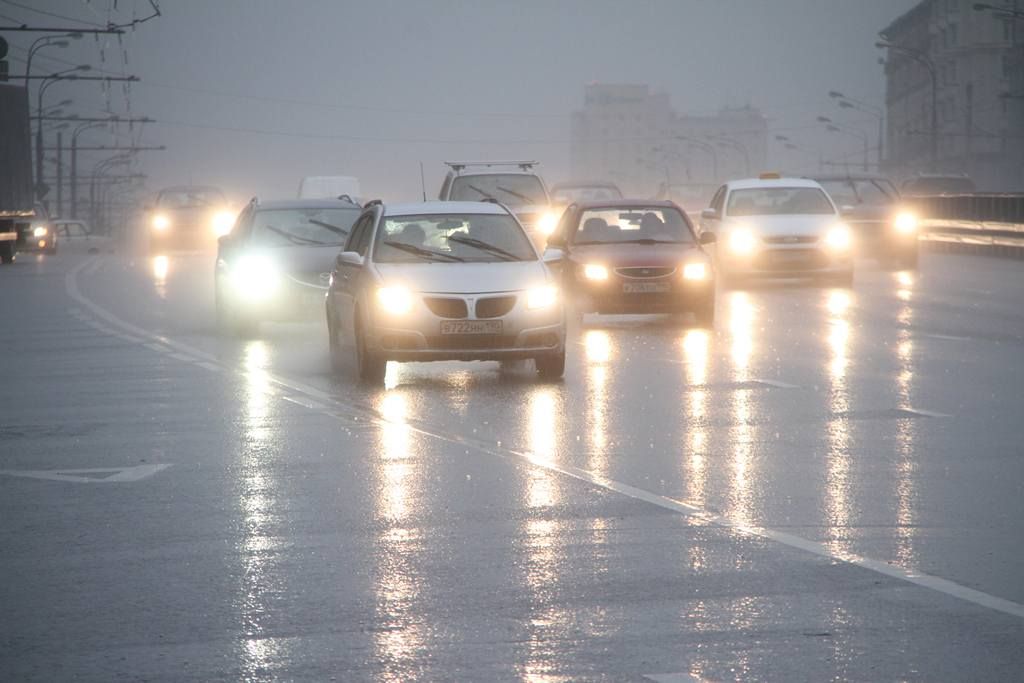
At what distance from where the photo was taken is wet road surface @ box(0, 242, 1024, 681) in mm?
6512

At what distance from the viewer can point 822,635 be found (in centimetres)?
663

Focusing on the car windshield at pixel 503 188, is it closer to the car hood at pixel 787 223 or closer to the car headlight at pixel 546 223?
the car headlight at pixel 546 223

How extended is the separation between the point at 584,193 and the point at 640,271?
24.4m

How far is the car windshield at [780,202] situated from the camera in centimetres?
3266

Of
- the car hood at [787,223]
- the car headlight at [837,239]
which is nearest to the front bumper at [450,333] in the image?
the car hood at [787,223]

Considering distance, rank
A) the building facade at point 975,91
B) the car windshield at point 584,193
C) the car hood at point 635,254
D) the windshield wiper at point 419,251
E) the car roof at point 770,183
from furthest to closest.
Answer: the building facade at point 975,91, the car windshield at point 584,193, the car roof at point 770,183, the car hood at point 635,254, the windshield wiper at point 419,251

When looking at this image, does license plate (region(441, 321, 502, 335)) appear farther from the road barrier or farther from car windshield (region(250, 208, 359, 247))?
the road barrier

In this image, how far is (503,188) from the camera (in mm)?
35500

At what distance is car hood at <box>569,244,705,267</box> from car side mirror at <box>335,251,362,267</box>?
19.4 feet

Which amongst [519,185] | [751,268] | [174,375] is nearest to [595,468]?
[174,375]

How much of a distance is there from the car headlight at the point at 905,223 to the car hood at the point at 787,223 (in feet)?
21.3

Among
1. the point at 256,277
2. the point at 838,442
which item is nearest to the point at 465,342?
the point at 838,442

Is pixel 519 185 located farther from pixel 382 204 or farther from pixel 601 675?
pixel 601 675

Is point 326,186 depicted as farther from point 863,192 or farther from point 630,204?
point 630,204
